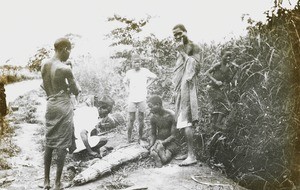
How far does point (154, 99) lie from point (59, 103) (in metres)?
1.21

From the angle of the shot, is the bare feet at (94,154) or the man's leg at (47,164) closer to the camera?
the man's leg at (47,164)

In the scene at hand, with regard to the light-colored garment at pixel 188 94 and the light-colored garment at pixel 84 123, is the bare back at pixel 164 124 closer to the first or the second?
the light-colored garment at pixel 188 94

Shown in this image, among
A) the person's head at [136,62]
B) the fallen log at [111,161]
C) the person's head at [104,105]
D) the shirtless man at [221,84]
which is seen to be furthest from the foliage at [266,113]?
the person's head at [104,105]

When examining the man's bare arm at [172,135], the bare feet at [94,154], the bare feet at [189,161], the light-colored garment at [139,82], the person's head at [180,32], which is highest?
the person's head at [180,32]

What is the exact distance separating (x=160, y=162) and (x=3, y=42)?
2.55 metres

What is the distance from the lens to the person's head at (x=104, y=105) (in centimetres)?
505

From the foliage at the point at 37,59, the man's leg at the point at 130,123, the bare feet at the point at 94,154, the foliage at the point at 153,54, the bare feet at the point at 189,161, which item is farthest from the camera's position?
the foliage at the point at 153,54

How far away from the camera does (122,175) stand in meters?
3.94

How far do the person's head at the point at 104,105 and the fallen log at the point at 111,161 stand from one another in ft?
2.86

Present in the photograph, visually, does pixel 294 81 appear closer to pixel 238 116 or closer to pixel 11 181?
pixel 238 116

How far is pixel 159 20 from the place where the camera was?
14.6 ft

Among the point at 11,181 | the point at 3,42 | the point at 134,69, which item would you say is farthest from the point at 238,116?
the point at 3,42

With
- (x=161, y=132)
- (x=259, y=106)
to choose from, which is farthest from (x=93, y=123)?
(x=259, y=106)

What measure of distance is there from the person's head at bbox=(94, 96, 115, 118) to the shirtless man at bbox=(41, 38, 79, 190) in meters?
1.46
